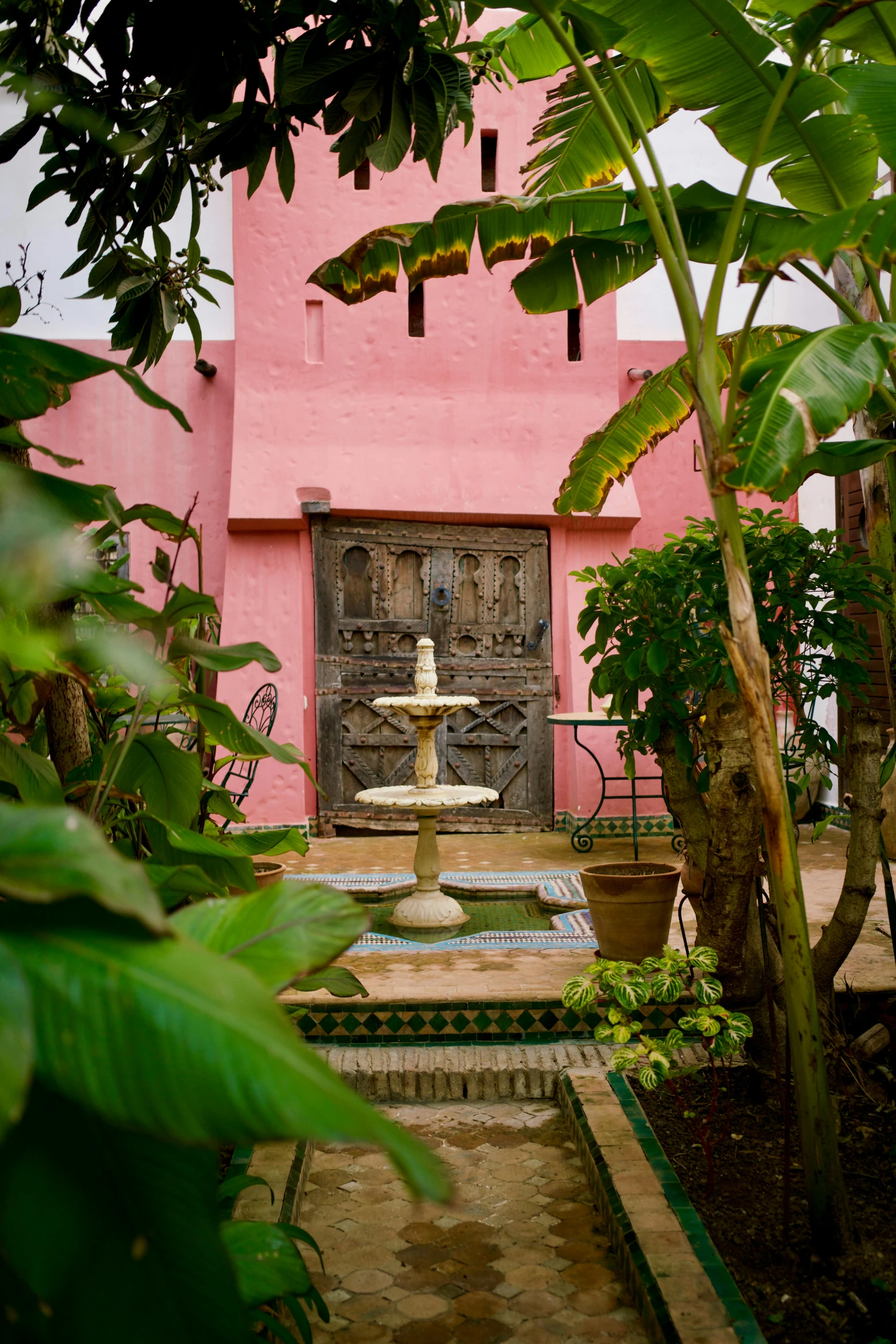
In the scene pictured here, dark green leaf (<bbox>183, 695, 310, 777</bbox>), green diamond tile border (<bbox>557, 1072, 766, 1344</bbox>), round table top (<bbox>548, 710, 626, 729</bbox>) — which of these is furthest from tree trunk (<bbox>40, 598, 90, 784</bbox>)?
round table top (<bbox>548, 710, 626, 729</bbox>)

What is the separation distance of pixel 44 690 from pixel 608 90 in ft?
10.4

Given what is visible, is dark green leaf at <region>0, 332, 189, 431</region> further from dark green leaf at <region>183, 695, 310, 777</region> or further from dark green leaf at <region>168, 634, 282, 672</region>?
dark green leaf at <region>183, 695, 310, 777</region>

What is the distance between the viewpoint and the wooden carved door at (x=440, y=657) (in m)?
8.77

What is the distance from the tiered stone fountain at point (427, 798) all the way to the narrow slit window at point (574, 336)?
150 inches

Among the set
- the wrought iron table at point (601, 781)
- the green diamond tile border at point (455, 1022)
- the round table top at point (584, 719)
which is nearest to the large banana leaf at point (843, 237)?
the green diamond tile border at point (455, 1022)

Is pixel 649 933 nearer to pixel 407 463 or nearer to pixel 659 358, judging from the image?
pixel 407 463

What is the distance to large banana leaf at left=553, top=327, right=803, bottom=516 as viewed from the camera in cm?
411

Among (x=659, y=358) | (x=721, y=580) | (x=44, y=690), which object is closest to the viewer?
(x=44, y=690)

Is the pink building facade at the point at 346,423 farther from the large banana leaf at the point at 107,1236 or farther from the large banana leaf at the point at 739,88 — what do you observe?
the large banana leaf at the point at 107,1236

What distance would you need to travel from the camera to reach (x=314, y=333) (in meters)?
8.85

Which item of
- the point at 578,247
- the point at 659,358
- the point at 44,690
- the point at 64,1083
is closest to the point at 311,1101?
the point at 64,1083

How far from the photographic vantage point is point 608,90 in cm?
381

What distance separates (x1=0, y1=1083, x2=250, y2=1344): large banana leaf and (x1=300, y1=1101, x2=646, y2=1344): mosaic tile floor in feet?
4.87

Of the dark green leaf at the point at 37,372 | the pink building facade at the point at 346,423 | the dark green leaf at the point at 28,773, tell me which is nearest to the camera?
the dark green leaf at the point at 37,372
